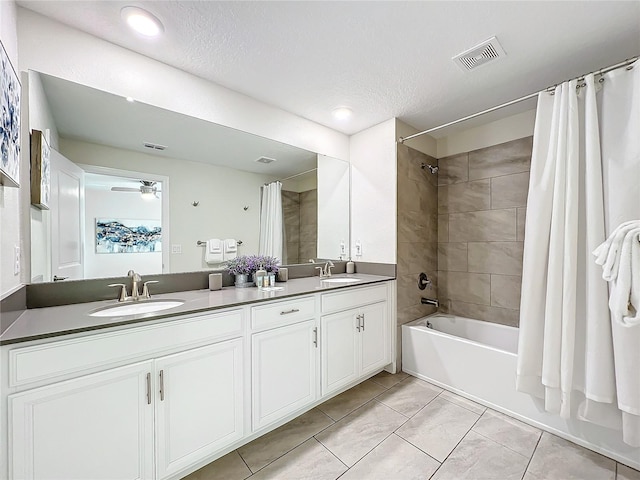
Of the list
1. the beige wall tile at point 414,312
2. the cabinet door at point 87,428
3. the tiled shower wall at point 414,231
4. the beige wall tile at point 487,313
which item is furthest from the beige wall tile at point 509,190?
the cabinet door at point 87,428

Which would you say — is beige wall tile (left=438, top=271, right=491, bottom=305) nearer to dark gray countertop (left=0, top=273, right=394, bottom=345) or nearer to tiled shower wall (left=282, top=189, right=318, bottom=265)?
tiled shower wall (left=282, top=189, right=318, bottom=265)

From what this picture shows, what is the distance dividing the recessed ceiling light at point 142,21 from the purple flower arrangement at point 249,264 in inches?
57.8

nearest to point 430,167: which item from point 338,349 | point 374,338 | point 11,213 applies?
point 374,338

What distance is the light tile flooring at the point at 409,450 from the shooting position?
1.46 m

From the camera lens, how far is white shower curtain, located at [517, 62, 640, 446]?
146cm

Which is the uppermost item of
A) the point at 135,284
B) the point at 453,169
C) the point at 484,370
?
the point at 453,169

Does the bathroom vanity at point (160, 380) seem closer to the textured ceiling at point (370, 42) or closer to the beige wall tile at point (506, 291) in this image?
the textured ceiling at point (370, 42)

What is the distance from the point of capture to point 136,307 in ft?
5.13

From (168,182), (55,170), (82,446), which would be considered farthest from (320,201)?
(82,446)

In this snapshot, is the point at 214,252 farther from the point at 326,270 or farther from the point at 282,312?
the point at 326,270

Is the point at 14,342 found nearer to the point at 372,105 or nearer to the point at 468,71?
the point at 372,105

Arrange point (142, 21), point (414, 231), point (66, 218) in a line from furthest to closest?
point (414, 231)
point (66, 218)
point (142, 21)

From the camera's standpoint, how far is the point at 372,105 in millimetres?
2352

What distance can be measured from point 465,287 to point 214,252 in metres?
2.53
